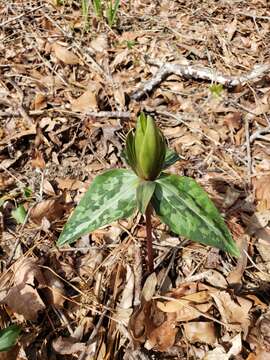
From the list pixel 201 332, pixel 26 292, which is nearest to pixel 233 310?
pixel 201 332

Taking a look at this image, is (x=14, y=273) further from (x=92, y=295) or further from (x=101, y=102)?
(x=101, y=102)

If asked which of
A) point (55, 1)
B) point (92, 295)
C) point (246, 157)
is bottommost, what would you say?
point (92, 295)

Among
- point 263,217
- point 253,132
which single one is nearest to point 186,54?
point 253,132

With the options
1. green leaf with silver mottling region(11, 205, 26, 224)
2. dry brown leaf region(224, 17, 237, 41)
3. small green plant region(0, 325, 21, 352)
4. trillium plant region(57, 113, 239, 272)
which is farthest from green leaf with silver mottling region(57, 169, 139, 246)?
dry brown leaf region(224, 17, 237, 41)

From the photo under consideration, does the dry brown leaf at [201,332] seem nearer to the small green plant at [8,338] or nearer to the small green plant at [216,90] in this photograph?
the small green plant at [8,338]

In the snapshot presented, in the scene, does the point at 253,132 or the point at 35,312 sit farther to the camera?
the point at 253,132

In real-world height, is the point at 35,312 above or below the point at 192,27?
below

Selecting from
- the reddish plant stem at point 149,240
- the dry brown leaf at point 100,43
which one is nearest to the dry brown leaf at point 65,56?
the dry brown leaf at point 100,43
